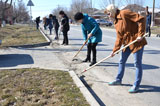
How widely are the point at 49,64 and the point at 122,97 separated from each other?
3.30 metres

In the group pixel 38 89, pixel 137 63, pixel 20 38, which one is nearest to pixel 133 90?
pixel 137 63

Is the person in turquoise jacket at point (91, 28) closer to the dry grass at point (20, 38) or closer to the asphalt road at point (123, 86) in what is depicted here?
the asphalt road at point (123, 86)

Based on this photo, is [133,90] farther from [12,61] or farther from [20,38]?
[20,38]

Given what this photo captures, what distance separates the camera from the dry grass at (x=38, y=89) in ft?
11.3

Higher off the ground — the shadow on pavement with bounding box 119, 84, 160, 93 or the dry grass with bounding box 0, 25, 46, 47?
the dry grass with bounding box 0, 25, 46, 47

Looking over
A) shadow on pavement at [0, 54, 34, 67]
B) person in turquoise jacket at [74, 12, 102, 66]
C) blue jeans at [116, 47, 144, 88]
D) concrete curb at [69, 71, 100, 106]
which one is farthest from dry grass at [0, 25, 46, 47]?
blue jeans at [116, 47, 144, 88]

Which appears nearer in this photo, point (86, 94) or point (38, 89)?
point (86, 94)

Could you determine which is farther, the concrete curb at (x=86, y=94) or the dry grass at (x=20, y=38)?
the dry grass at (x=20, y=38)

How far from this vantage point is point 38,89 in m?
3.99

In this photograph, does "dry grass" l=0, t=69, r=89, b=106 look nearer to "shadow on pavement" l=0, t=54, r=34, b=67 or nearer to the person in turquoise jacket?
"shadow on pavement" l=0, t=54, r=34, b=67

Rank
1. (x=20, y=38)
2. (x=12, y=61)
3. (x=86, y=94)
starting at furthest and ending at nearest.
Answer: (x=20, y=38) → (x=12, y=61) → (x=86, y=94)

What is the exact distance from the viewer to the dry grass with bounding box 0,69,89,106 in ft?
11.3

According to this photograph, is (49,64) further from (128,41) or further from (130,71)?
(128,41)

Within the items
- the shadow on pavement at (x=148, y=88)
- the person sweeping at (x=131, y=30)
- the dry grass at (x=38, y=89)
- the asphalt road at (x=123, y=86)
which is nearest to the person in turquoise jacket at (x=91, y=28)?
the asphalt road at (x=123, y=86)
